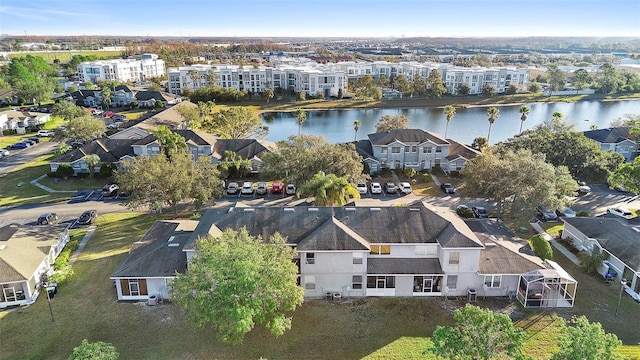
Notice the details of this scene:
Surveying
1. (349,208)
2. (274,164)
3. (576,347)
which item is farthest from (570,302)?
(274,164)

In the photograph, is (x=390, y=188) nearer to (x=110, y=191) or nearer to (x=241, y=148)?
(x=241, y=148)

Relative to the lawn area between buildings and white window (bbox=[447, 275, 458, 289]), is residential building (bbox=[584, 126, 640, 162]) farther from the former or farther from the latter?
white window (bbox=[447, 275, 458, 289])

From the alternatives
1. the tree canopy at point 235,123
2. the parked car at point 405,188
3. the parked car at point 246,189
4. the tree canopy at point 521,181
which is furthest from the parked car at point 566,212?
the tree canopy at point 235,123

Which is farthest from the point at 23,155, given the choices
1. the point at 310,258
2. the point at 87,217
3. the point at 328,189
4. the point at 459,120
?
the point at 459,120

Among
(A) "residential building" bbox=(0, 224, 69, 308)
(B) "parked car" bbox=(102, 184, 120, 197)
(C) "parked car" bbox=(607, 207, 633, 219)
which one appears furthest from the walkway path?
(C) "parked car" bbox=(607, 207, 633, 219)

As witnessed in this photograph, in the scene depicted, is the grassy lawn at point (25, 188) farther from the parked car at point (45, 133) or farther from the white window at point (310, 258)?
the white window at point (310, 258)

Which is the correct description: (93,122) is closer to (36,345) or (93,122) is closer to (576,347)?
(36,345)

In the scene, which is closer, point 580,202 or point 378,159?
point 580,202
